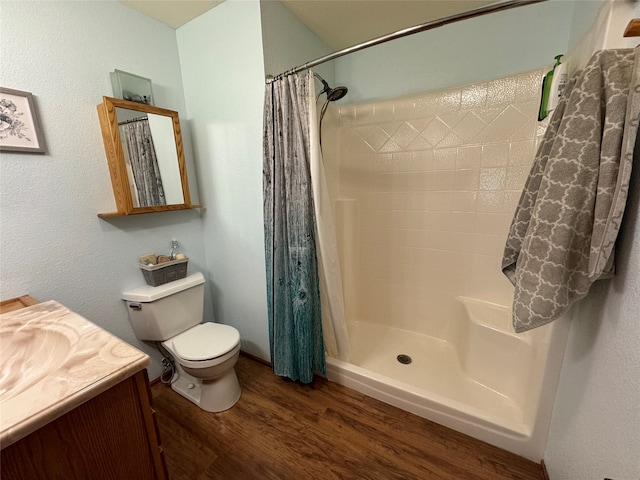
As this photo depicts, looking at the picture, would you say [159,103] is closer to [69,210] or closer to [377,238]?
[69,210]

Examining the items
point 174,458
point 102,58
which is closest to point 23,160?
point 102,58

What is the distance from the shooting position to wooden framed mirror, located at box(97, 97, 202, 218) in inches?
50.9

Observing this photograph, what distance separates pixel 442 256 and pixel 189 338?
1.76 m

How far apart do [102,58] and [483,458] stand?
8.94 ft

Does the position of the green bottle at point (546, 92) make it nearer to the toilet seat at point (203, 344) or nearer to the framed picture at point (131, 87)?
the toilet seat at point (203, 344)

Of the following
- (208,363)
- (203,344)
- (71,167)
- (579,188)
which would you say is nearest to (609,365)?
(579,188)

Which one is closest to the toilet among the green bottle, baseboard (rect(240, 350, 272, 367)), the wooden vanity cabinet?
baseboard (rect(240, 350, 272, 367))

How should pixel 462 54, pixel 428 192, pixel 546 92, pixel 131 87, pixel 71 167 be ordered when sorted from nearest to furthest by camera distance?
pixel 546 92 < pixel 71 167 < pixel 131 87 < pixel 462 54 < pixel 428 192

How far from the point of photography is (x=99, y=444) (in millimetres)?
639

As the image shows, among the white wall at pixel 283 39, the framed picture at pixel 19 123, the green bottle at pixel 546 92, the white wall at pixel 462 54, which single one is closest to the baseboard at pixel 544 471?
the green bottle at pixel 546 92

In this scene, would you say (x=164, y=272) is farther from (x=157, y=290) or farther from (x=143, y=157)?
(x=143, y=157)

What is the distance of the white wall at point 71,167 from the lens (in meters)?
1.08

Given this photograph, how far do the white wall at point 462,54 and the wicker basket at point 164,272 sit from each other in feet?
5.68

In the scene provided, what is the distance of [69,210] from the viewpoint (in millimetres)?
1233
